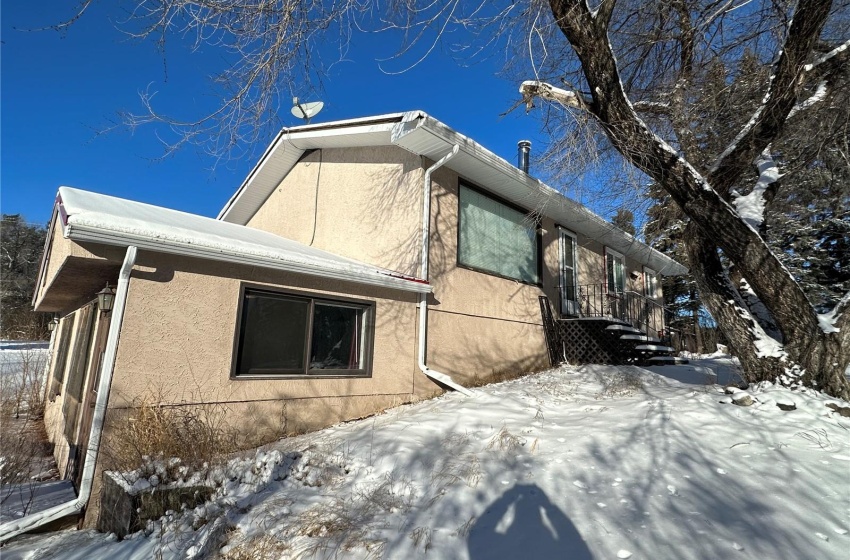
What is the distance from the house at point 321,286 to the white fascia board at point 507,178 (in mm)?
38

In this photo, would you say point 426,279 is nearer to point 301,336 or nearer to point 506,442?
point 301,336

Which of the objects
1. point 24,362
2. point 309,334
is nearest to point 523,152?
point 309,334

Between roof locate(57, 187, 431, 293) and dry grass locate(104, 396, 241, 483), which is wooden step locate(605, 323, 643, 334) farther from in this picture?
dry grass locate(104, 396, 241, 483)

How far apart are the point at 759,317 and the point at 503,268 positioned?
4316 mm

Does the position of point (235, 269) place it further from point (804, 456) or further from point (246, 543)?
point (804, 456)

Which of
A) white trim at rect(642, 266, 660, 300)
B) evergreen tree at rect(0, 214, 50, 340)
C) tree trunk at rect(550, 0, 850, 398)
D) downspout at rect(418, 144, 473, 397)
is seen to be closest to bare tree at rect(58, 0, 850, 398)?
tree trunk at rect(550, 0, 850, 398)

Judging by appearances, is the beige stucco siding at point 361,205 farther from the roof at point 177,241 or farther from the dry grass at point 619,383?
the dry grass at point 619,383

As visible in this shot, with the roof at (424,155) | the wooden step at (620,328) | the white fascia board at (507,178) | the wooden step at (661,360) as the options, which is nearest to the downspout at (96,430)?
the white fascia board at (507,178)

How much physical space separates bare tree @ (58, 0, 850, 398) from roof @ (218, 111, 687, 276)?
4.61ft

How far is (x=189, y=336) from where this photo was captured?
478 cm

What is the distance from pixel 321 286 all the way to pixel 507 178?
412 cm

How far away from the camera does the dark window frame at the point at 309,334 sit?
520cm

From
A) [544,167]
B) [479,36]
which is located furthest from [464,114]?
[479,36]

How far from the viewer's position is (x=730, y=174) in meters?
5.60
